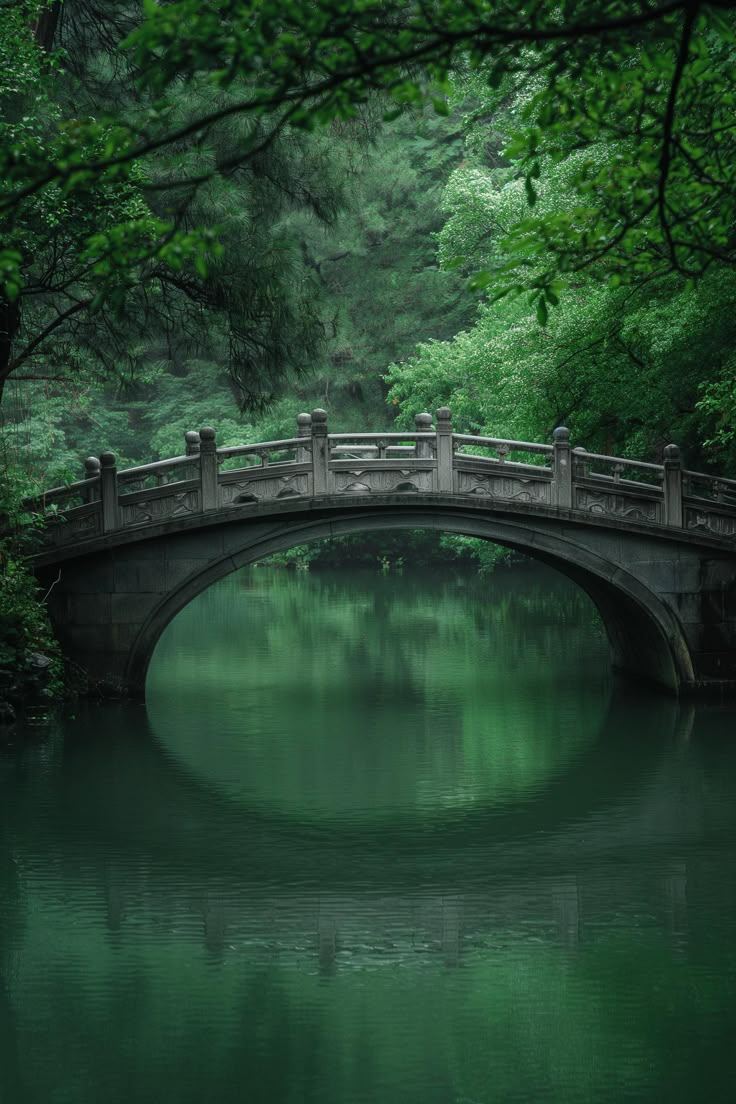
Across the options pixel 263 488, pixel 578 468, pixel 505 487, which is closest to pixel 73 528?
pixel 263 488

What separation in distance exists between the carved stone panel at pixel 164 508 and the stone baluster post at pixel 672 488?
5.33m

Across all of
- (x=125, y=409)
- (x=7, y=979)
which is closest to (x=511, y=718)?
(x=7, y=979)

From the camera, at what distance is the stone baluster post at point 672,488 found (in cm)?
1633

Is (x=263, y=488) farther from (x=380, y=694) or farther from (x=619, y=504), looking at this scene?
(x=619, y=504)

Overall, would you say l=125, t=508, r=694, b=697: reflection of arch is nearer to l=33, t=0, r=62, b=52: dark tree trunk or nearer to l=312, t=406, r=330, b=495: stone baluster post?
l=312, t=406, r=330, b=495: stone baluster post

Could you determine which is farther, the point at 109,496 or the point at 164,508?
the point at 164,508

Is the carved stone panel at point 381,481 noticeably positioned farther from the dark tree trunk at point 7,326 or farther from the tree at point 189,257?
the dark tree trunk at point 7,326

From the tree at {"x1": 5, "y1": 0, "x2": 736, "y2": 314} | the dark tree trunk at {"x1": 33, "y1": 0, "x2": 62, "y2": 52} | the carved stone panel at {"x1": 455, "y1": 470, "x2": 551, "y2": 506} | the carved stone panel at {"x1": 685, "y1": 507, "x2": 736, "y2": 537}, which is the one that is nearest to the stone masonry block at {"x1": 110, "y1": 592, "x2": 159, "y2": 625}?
the carved stone panel at {"x1": 455, "y1": 470, "x2": 551, "y2": 506}

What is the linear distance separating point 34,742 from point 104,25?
8.21 m

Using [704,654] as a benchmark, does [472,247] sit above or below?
above

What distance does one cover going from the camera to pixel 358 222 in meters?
37.3

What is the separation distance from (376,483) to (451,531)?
1126 millimetres

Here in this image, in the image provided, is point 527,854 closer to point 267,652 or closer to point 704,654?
point 704,654

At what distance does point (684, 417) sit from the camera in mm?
17531
